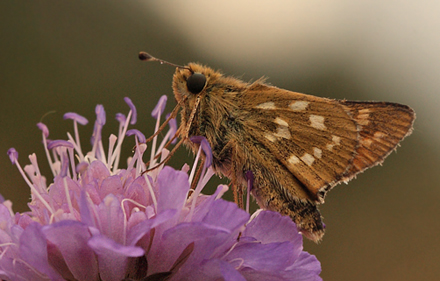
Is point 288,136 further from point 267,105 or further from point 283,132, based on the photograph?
point 267,105

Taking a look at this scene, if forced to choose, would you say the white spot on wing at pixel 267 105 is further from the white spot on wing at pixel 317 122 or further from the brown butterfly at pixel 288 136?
the white spot on wing at pixel 317 122

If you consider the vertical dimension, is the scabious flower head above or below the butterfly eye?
below

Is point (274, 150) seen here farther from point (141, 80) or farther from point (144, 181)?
A: point (141, 80)

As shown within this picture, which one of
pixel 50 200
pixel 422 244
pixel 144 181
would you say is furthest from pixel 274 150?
pixel 422 244

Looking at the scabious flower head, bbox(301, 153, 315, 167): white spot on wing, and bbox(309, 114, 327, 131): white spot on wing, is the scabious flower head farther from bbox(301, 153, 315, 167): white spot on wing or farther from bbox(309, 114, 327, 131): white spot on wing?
bbox(309, 114, 327, 131): white spot on wing

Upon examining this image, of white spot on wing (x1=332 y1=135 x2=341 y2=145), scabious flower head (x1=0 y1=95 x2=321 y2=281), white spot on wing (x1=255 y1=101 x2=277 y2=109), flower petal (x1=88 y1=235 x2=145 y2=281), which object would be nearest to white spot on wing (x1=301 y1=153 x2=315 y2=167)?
white spot on wing (x1=332 y1=135 x2=341 y2=145)

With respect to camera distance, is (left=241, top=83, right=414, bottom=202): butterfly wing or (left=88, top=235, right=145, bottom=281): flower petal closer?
(left=88, top=235, right=145, bottom=281): flower petal
